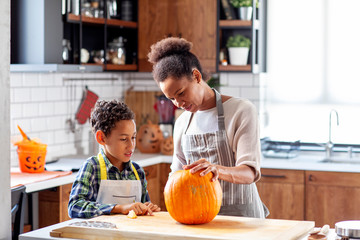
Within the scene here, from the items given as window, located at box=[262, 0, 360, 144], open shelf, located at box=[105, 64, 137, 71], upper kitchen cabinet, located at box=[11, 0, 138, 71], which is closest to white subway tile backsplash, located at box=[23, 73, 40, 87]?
upper kitchen cabinet, located at box=[11, 0, 138, 71]

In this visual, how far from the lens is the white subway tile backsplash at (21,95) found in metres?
4.58

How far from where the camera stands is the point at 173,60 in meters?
2.61

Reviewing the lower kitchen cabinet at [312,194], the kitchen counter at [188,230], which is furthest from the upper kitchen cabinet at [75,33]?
the kitchen counter at [188,230]

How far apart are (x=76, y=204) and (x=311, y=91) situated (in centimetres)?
347

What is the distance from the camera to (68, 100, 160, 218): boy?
2.55 m

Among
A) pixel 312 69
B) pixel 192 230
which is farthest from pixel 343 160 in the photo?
pixel 192 230

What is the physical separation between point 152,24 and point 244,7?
2.72ft

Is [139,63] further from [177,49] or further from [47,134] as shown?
[177,49]

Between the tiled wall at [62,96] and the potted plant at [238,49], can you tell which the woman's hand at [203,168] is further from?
Result: the potted plant at [238,49]

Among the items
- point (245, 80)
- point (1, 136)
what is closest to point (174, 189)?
point (1, 136)

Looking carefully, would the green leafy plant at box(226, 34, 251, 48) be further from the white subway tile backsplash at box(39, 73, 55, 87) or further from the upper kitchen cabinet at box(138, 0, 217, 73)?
the white subway tile backsplash at box(39, 73, 55, 87)

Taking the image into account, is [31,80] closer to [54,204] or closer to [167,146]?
[54,204]

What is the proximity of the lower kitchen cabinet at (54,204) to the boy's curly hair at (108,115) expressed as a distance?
58.3 inches

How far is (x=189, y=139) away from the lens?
9.00 ft
